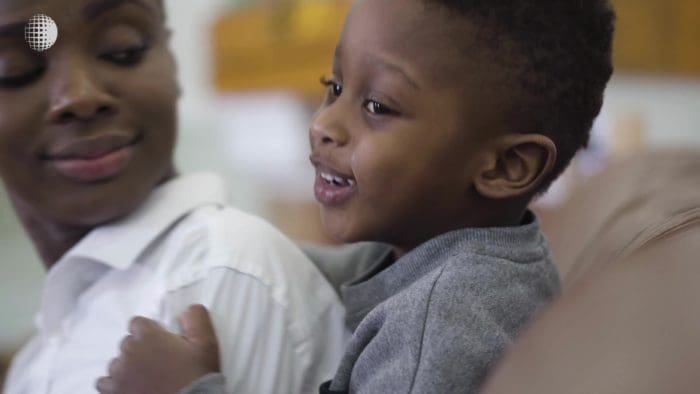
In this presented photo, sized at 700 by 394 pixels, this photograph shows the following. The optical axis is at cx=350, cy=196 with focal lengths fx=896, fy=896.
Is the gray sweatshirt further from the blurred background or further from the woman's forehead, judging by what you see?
the blurred background

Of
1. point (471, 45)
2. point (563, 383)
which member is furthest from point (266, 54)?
point (563, 383)

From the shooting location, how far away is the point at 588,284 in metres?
0.68

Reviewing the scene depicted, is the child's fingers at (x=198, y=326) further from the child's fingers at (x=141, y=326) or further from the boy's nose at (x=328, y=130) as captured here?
the boy's nose at (x=328, y=130)

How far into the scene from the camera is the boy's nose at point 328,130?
31.1 inches

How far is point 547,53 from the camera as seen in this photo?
2.47 feet

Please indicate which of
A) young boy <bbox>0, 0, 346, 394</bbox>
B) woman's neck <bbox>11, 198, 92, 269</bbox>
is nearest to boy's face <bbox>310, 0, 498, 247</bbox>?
young boy <bbox>0, 0, 346, 394</bbox>

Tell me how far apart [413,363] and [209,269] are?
0.24 meters

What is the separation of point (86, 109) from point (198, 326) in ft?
0.80

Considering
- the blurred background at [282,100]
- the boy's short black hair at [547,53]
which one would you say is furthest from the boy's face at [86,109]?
the blurred background at [282,100]

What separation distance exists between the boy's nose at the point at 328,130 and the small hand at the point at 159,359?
19 cm

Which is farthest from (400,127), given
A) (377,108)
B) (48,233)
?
(48,233)

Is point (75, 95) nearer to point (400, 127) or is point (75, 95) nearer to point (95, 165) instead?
point (95, 165)

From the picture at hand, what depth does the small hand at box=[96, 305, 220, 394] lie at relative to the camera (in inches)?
29.6

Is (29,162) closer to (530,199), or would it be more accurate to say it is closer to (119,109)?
(119,109)
